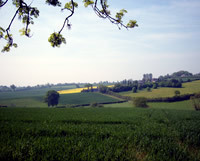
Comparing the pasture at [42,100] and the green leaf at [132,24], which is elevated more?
the green leaf at [132,24]

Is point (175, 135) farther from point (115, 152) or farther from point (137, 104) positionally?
point (137, 104)

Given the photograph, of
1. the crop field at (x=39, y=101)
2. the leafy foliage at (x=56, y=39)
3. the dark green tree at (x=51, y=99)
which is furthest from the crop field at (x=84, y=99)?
the leafy foliage at (x=56, y=39)

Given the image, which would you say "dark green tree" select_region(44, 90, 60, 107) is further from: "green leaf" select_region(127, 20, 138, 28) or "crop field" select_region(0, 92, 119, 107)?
"green leaf" select_region(127, 20, 138, 28)

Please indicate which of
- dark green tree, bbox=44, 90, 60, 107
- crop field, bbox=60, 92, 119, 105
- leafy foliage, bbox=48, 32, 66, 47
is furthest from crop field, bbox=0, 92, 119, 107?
leafy foliage, bbox=48, 32, 66, 47

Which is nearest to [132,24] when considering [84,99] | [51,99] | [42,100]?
[51,99]

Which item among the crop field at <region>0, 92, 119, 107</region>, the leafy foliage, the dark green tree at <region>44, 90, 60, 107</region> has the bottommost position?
the crop field at <region>0, 92, 119, 107</region>

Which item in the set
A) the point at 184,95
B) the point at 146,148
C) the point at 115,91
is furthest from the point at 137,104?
the point at 146,148

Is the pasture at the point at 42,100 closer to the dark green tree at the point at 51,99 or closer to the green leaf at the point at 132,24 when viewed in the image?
the dark green tree at the point at 51,99

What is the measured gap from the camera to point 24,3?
374 cm

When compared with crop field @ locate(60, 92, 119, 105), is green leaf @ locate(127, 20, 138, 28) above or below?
above

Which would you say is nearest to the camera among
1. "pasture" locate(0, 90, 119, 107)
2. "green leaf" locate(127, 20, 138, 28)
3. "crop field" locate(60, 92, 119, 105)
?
"green leaf" locate(127, 20, 138, 28)

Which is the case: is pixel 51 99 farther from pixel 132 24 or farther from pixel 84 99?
pixel 132 24

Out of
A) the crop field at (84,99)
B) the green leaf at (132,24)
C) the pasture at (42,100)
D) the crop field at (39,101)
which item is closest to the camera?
the green leaf at (132,24)

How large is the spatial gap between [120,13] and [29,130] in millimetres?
9152
